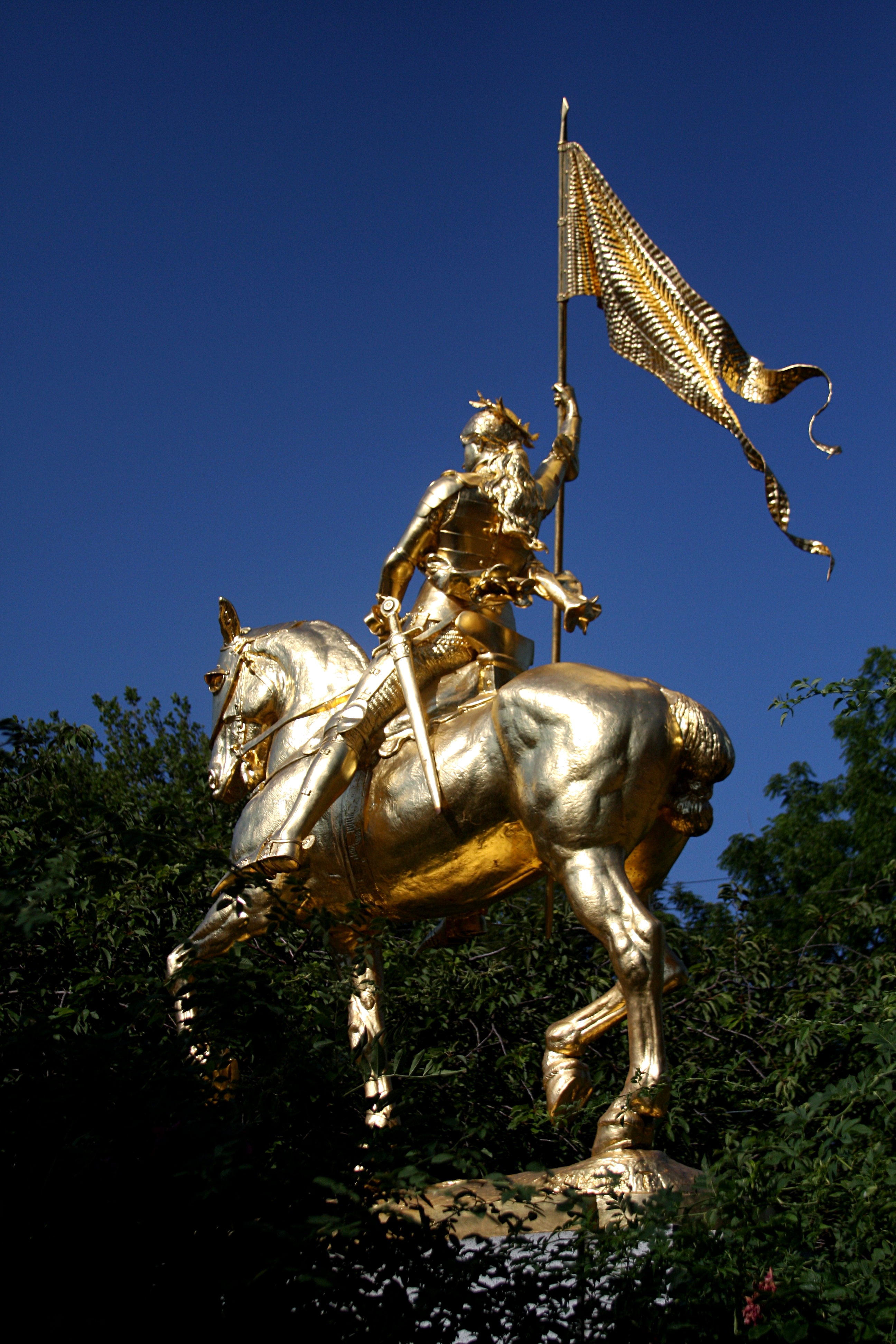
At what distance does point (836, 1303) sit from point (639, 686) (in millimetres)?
2427

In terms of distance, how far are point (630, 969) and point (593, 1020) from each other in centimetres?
52

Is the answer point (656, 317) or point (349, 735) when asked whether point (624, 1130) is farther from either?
point (656, 317)

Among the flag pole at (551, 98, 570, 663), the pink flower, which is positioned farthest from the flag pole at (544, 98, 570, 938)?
the pink flower

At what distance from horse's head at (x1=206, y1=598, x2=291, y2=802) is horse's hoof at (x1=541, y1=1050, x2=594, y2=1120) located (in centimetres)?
187

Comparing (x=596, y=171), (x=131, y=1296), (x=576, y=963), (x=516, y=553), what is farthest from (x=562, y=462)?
(x=131, y=1296)

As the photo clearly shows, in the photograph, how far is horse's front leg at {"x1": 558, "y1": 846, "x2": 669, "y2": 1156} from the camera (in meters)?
4.33

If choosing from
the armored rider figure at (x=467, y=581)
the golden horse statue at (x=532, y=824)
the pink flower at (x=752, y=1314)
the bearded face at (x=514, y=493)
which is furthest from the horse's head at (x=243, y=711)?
the pink flower at (x=752, y=1314)

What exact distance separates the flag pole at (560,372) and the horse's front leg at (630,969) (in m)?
0.64

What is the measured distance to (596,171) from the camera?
20.6 feet

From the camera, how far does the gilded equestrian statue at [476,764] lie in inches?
181

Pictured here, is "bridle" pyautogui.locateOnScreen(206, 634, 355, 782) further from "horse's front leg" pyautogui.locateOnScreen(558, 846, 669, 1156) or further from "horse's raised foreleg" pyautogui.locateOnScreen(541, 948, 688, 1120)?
"horse's raised foreleg" pyautogui.locateOnScreen(541, 948, 688, 1120)

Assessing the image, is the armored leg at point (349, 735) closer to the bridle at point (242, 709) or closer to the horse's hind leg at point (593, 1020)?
the bridle at point (242, 709)

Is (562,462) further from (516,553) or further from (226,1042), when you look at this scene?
(226,1042)

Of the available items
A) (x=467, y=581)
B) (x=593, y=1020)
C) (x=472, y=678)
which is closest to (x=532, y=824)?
(x=593, y=1020)
